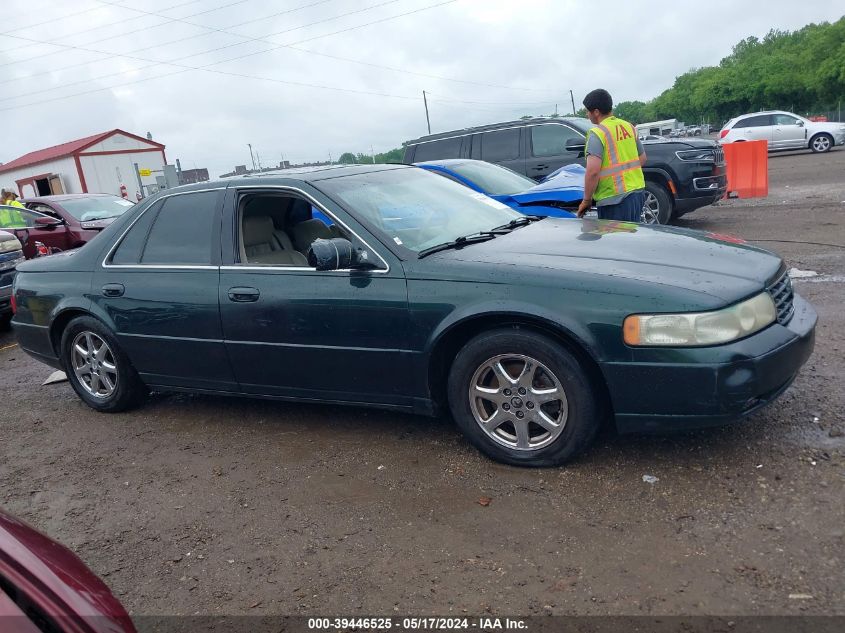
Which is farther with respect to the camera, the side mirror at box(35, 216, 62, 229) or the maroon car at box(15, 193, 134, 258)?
the maroon car at box(15, 193, 134, 258)

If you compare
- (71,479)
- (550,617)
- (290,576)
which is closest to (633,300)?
(550,617)

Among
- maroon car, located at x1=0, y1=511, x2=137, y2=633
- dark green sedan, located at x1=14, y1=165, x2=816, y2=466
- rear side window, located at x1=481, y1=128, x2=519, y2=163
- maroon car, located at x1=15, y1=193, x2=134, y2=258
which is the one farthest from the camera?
maroon car, located at x1=15, y1=193, x2=134, y2=258

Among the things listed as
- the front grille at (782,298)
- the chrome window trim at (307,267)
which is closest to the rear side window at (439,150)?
the chrome window trim at (307,267)

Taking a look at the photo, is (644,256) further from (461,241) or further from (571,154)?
(571,154)

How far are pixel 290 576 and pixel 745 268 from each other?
264 centimetres

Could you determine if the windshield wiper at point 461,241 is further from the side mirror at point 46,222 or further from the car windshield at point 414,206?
the side mirror at point 46,222

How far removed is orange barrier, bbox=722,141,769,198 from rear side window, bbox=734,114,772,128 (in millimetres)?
14221

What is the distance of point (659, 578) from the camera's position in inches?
107

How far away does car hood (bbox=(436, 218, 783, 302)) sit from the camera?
11.1 ft

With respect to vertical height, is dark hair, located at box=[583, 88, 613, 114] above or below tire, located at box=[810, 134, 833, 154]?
above

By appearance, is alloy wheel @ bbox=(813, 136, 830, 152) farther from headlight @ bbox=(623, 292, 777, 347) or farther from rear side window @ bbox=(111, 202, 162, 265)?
rear side window @ bbox=(111, 202, 162, 265)

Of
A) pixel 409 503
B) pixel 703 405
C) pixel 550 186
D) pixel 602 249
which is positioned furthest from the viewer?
pixel 550 186

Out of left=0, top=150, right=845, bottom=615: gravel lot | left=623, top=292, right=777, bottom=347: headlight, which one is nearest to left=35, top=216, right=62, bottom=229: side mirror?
left=0, top=150, right=845, bottom=615: gravel lot

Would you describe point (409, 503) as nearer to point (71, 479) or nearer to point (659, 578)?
point (659, 578)
